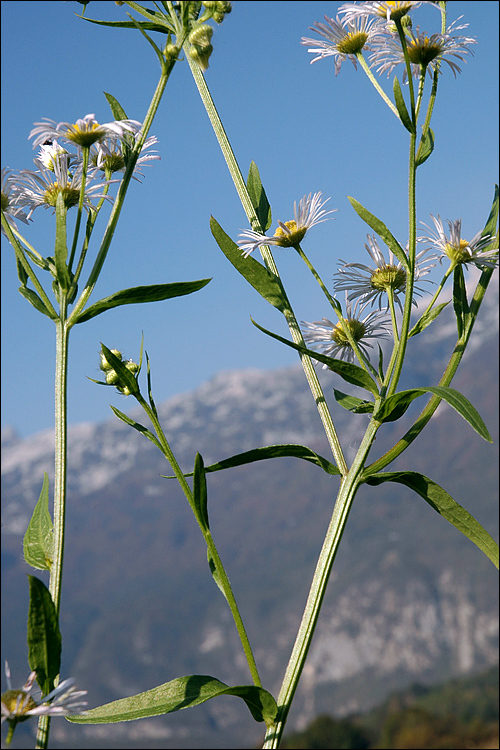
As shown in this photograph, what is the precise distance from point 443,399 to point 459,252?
38 cm

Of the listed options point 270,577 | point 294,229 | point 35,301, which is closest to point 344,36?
point 294,229

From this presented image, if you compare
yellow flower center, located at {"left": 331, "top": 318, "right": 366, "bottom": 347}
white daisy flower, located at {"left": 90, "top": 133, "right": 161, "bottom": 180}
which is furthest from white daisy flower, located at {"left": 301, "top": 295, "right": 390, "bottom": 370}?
white daisy flower, located at {"left": 90, "top": 133, "right": 161, "bottom": 180}

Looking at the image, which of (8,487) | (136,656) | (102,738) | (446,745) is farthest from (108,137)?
(8,487)

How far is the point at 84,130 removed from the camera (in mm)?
1106

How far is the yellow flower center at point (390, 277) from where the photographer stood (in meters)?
1.36

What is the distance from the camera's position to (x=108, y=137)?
115 cm

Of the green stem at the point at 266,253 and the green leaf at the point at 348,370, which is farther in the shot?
the green stem at the point at 266,253

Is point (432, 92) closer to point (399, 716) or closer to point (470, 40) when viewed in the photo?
point (470, 40)

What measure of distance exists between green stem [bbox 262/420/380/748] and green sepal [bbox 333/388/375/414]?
0.27 feet

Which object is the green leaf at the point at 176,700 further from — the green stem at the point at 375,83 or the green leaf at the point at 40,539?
the green stem at the point at 375,83

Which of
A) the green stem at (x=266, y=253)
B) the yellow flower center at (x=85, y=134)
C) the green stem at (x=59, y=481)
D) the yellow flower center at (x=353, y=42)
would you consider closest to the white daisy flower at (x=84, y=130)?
the yellow flower center at (x=85, y=134)

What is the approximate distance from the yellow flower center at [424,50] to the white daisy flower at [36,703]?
1218 mm

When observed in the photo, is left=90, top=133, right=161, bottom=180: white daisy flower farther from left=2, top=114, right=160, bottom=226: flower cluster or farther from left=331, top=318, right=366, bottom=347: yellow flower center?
left=331, top=318, right=366, bottom=347: yellow flower center

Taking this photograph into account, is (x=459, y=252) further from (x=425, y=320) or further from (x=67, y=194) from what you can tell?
(x=67, y=194)
